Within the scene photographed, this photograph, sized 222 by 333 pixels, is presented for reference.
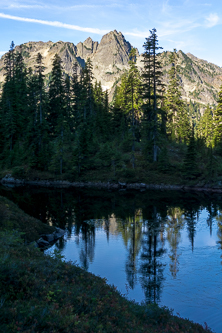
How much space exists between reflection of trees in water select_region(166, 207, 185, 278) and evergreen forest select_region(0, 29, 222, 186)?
18.3 m

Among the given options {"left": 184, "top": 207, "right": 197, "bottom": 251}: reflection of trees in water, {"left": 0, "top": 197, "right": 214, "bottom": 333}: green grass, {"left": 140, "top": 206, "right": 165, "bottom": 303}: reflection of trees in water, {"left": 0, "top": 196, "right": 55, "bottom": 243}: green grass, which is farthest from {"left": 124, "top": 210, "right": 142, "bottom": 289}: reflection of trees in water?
{"left": 0, "top": 196, "right": 55, "bottom": 243}: green grass

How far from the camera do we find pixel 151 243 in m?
21.2

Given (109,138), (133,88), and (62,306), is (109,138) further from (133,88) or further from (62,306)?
(62,306)

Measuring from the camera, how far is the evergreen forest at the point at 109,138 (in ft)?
168

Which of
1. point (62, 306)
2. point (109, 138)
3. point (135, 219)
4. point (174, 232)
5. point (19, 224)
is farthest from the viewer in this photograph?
point (109, 138)

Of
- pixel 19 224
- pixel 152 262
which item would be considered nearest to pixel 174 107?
pixel 152 262

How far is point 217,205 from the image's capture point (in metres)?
35.8

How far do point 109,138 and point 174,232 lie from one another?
4633cm

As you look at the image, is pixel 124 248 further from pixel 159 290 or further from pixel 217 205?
pixel 217 205

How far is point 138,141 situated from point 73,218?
135 feet

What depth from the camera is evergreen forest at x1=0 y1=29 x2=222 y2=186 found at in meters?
51.1

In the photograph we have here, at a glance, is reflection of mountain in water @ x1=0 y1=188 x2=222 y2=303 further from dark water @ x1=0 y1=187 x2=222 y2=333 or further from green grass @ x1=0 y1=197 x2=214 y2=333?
green grass @ x1=0 y1=197 x2=214 y2=333

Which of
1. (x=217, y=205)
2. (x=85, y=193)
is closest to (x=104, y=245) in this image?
(x=217, y=205)

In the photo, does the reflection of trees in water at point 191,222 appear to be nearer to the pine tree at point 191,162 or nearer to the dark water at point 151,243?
the dark water at point 151,243
